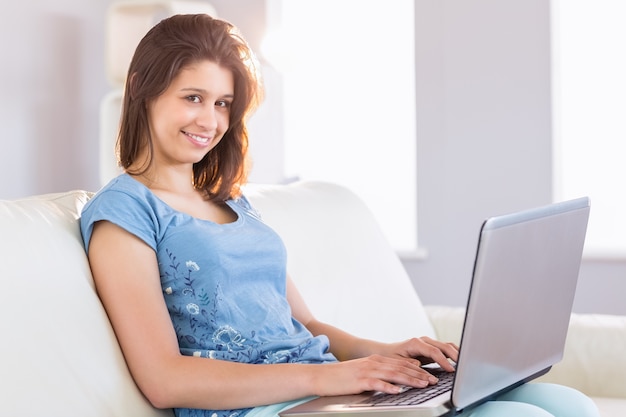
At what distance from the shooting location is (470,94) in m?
3.85

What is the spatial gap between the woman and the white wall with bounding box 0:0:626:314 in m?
2.23

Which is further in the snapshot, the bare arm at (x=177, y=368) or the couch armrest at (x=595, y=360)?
the couch armrest at (x=595, y=360)

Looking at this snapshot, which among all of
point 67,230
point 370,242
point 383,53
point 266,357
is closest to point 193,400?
point 266,357

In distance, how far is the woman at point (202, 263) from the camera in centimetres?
134

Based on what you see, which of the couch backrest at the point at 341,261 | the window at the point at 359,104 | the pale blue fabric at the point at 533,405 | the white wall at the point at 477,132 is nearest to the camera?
the pale blue fabric at the point at 533,405

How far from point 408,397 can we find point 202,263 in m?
0.37

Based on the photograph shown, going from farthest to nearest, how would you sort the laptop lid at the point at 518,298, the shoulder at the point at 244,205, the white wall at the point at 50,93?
1. the white wall at the point at 50,93
2. the shoulder at the point at 244,205
3. the laptop lid at the point at 518,298

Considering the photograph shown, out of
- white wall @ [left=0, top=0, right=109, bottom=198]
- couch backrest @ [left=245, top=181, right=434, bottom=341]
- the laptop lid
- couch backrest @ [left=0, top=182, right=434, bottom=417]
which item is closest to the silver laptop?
the laptop lid

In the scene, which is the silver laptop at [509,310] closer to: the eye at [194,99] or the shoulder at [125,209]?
the shoulder at [125,209]

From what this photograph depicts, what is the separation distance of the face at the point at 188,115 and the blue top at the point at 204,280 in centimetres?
10

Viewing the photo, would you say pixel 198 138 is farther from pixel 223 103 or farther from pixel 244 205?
pixel 244 205

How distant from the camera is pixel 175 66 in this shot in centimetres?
149

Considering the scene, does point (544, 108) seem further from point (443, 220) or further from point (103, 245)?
point (103, 245)

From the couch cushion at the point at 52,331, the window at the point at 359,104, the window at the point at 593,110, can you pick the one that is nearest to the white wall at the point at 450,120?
the window at the point at 593,110
